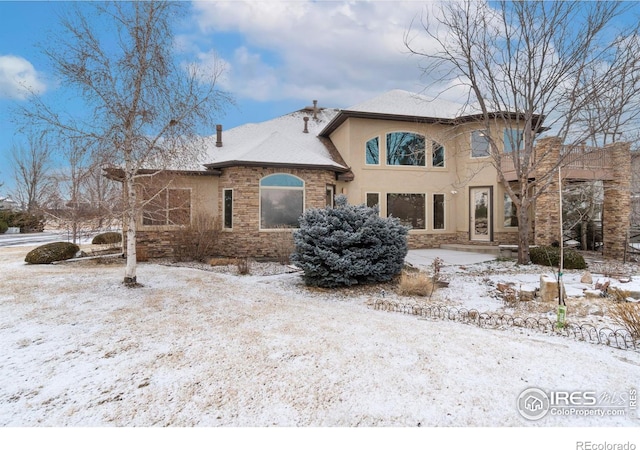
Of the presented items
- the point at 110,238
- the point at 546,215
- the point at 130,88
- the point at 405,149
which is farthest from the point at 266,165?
the point at 546,215

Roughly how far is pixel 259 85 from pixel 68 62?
6.97 metres

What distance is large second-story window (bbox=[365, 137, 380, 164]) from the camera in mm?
14086

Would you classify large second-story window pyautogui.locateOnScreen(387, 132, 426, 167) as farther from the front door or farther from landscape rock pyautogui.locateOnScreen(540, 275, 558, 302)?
landscape rock pyautogui.locateOnScreen(540, 275, 558, 302)

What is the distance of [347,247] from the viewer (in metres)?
7.45

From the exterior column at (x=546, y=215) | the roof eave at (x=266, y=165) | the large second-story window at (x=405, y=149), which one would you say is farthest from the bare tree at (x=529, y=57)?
the roof eave at (x=266, y=165)

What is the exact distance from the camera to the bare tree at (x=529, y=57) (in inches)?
366

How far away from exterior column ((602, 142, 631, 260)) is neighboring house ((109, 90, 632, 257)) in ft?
10.5

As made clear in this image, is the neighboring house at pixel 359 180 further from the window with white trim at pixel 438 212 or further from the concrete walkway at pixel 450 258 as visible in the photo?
the concrete walkway at pixel 450 258

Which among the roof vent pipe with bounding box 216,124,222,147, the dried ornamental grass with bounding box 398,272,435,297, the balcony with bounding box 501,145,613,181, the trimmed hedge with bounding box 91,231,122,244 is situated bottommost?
the dried ornamental grass with bounding box 398,272,435,297

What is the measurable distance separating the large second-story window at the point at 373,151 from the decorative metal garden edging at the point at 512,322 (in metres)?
8.94

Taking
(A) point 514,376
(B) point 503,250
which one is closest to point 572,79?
(B) point 503,250

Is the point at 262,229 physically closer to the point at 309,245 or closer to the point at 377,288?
the point at 309,245

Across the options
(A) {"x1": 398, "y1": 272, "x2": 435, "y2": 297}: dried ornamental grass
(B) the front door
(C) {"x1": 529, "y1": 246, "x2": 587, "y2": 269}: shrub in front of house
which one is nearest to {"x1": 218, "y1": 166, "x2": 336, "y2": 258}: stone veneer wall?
(A) {"x1": 398, "y1": 272, "x2": 435, "y2": 297}: dried ornamental grass

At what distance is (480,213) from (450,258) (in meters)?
4.29
